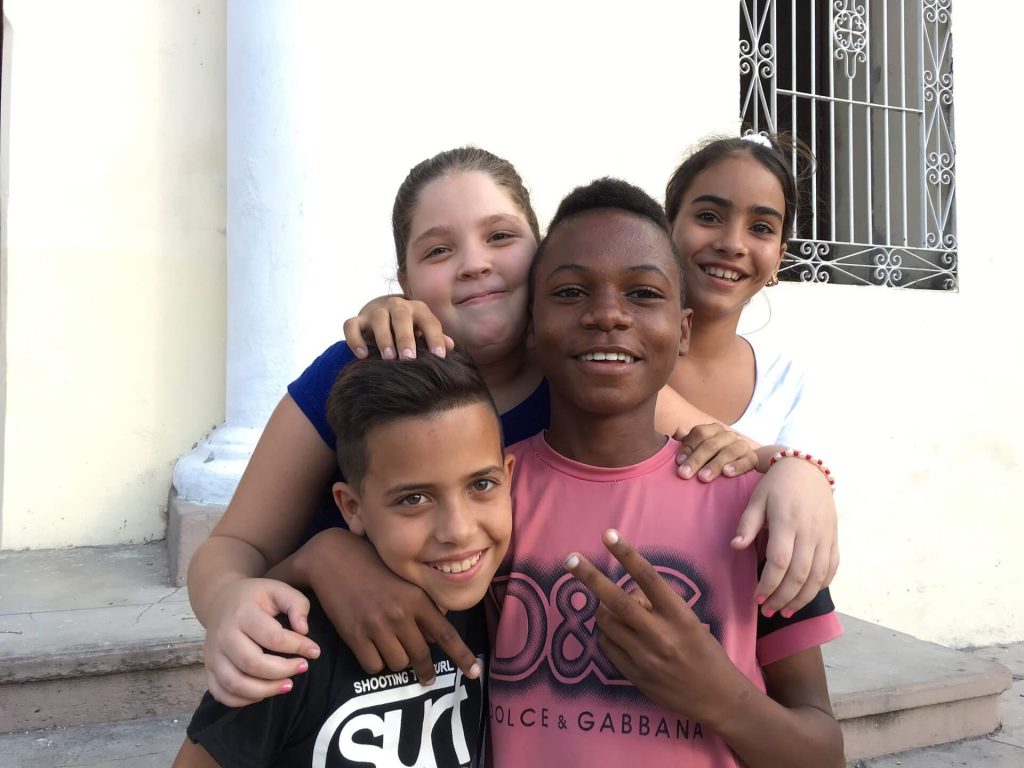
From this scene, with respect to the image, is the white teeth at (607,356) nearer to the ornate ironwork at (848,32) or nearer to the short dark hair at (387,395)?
the short dark hair at (387,395)

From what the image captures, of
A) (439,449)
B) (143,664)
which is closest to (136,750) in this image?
(143,664)

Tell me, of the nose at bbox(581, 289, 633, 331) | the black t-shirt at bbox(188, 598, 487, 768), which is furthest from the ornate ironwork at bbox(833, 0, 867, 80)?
the black t-shirt at bbox(188, 598, 487, 768)

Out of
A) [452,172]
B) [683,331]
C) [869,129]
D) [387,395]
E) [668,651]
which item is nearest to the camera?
[668,651]

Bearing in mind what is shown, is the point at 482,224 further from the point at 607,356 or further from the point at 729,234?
the point at 729,234

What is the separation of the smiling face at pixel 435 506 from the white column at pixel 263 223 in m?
2.08

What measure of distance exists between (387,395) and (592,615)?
45cm

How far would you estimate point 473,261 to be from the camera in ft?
5.15

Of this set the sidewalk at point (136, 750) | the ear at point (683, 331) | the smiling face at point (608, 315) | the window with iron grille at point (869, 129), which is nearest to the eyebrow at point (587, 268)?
the smiling face at point (608, 315)

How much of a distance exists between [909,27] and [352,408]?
4.32 meters

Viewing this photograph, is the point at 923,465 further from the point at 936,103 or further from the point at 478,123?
the point at 478,123

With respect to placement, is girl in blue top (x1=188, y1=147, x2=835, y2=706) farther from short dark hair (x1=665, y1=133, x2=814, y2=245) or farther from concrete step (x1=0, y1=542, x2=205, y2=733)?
concrete step (x1=0, y1=542, x2=205, y2=733)

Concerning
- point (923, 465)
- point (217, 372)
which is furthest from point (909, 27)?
point (217, 372)

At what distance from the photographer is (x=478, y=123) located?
148 inches

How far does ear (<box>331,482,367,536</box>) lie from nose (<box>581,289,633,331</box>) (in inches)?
17.4
